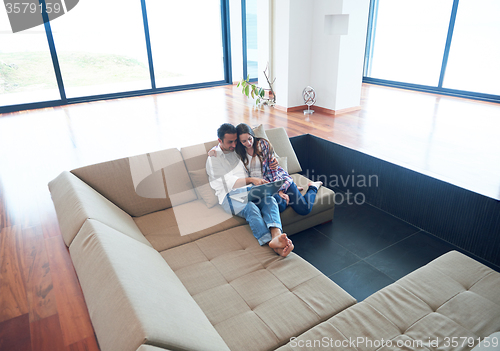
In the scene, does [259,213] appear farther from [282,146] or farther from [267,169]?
[282,146]

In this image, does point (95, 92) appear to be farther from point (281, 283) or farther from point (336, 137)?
point (281, 283)

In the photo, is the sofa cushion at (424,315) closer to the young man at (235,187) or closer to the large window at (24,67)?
the young man at (235,187)

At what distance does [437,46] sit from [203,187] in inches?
233

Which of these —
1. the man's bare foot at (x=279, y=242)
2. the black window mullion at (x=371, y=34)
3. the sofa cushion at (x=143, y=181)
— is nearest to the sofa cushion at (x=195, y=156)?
the sofa cushion at (x=143, y=181)

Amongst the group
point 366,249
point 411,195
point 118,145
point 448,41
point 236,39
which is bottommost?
point 366,249

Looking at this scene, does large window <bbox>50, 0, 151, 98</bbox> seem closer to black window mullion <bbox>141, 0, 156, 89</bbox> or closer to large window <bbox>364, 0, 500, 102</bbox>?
black window mullion <bbox>141, 0, 156, 89</bbox>

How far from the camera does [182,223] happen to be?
256cm

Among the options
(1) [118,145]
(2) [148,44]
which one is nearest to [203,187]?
(1) [118,145]

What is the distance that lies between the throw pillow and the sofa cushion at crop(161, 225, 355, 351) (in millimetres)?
425

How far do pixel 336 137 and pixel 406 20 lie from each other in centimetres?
428

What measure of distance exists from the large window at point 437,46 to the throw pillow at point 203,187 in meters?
5.49

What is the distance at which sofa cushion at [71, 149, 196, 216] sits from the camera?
2.57 metres

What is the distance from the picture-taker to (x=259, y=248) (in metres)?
2.31

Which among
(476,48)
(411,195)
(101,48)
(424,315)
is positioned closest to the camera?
(424,315)
